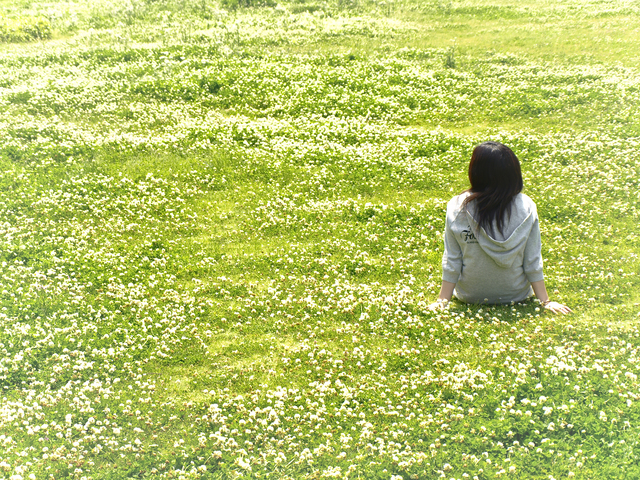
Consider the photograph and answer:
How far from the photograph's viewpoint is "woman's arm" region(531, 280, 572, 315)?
7680mm

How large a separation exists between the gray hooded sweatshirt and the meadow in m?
0.34

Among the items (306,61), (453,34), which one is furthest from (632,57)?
(306,61)

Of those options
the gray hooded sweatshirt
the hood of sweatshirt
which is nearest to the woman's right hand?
the gray hooded sweatshirt

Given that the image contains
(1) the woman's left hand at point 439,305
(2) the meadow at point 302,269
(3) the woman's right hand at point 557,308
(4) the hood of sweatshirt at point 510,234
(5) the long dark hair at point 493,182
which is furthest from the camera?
(1) the woman's left hand at point 439,305

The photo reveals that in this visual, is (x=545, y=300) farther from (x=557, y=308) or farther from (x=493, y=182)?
(x=493, y=182)

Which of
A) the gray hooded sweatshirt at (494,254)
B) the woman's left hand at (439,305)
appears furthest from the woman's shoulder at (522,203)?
the woman's left hand at (439,305)

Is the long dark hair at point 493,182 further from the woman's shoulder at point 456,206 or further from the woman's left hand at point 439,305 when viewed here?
the woman's left hand at point 439,305

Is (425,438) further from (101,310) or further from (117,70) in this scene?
→ (117,70)

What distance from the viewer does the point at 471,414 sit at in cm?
611

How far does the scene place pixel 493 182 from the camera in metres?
7.34

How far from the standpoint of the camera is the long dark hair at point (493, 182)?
7.20 meters

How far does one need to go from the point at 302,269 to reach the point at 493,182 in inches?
173

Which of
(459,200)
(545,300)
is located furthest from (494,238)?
(545,300)

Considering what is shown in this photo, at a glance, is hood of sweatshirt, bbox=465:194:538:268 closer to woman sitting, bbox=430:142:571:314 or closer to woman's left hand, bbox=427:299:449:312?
woman sitting, bbox=430:142:571:314
